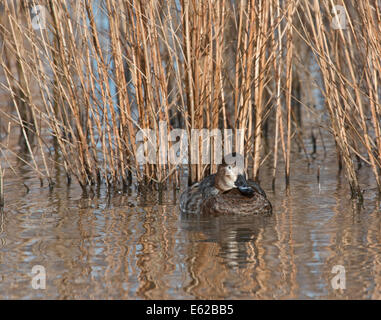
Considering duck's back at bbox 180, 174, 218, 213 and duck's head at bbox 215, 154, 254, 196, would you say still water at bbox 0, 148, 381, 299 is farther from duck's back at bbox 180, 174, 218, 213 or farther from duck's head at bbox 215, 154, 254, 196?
duck's head at bbox 215, 154, 254, 196

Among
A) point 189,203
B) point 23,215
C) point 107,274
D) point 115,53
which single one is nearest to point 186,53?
point 115,53

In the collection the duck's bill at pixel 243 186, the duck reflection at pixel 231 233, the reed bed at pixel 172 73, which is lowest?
the duck reflection at pixel 231 233

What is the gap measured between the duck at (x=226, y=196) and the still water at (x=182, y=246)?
95 mm

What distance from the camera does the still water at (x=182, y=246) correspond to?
434cm

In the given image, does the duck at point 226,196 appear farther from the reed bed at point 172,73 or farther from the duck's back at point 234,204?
the reed bed at point 172,73

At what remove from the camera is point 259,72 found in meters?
6.74

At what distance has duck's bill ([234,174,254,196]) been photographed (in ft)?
20.6

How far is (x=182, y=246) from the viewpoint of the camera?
207 inches

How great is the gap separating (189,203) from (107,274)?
5.94 feet

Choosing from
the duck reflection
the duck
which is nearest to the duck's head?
the duck

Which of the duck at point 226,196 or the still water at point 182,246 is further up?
the duck at point 226,196

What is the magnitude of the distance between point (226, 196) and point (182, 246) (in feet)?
3.93

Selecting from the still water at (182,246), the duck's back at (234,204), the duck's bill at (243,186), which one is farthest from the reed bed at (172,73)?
the duck's back at (234,204)

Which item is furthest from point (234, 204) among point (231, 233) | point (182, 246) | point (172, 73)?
point (172, 73)
